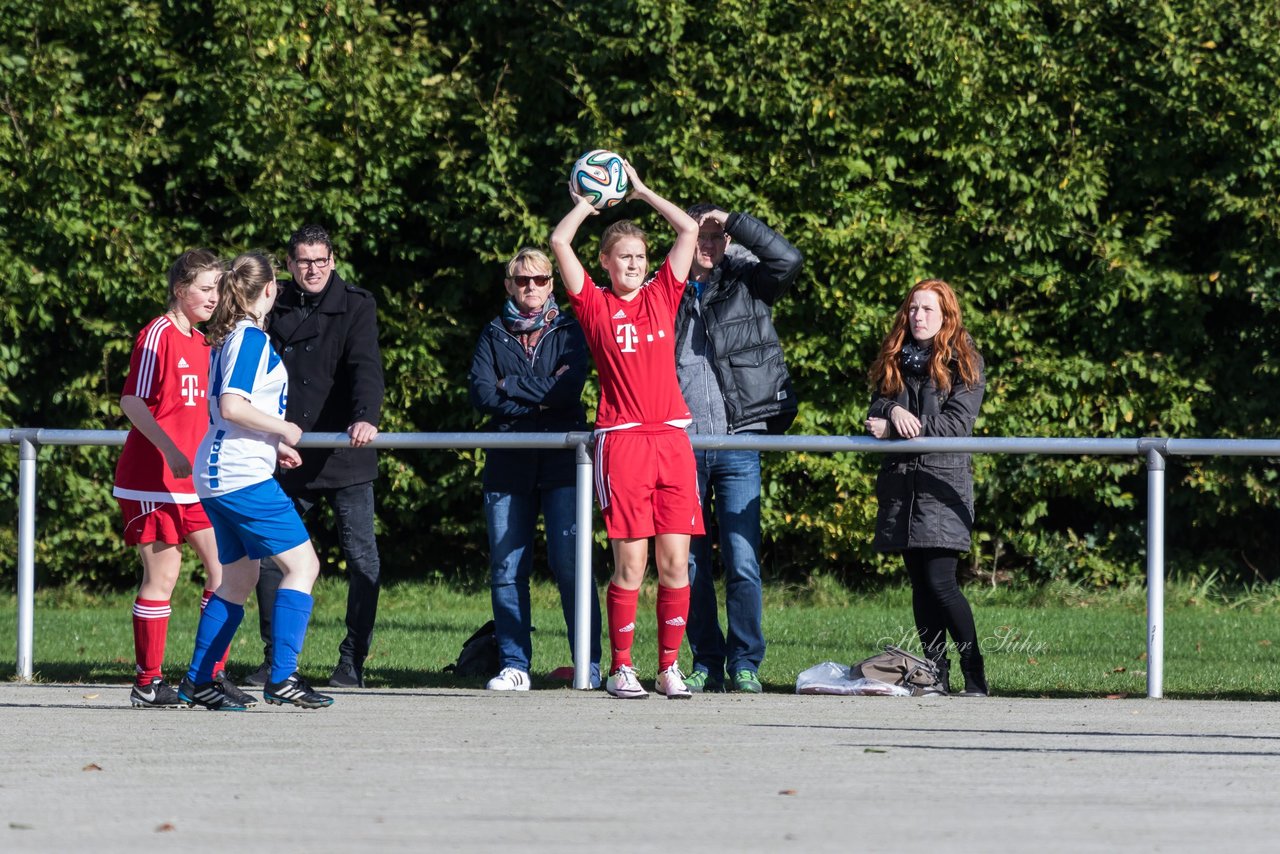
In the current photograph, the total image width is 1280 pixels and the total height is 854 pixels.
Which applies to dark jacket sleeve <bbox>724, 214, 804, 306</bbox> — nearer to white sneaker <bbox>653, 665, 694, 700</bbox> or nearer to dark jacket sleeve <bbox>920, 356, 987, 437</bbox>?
dark jacket sleeve <bbox>920, 356, 987, 437</bbox>

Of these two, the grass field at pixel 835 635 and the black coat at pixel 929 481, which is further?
the grass field at pixel 835 635

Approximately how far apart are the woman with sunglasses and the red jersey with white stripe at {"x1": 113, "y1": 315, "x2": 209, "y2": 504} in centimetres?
125

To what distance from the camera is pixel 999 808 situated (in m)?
4.78

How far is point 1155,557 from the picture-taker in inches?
281

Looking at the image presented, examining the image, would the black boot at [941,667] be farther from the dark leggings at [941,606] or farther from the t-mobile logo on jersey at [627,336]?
the t-mobile logo on jersey at [627,336]

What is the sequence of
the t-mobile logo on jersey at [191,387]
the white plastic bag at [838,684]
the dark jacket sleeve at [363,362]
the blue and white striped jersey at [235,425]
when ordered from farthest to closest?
1. the dark jacket sleeve at [363,362]
2. the white plastic bag at [838,684]
3. the t-mobile logo on jersey at [191,387]
4. the blue and white striped jersey at [235,425]

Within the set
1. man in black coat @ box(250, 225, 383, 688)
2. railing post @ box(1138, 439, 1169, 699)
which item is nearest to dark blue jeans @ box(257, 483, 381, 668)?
man in black coat @ box(250, 225, 383, 688)

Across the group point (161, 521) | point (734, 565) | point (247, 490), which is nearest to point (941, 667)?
point (734, 565)

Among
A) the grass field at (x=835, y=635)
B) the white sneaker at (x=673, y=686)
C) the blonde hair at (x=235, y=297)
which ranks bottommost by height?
the grass field at (x=835, y=635)

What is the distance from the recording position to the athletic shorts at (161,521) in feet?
23.2

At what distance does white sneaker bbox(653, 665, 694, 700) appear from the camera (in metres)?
7.14

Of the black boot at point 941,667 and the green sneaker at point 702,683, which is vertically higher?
the black boot at point 941,667

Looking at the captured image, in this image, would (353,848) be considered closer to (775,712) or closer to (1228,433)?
(775,712)

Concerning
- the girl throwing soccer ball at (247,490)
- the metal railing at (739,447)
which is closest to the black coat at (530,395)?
the metal railing at (739,447)
